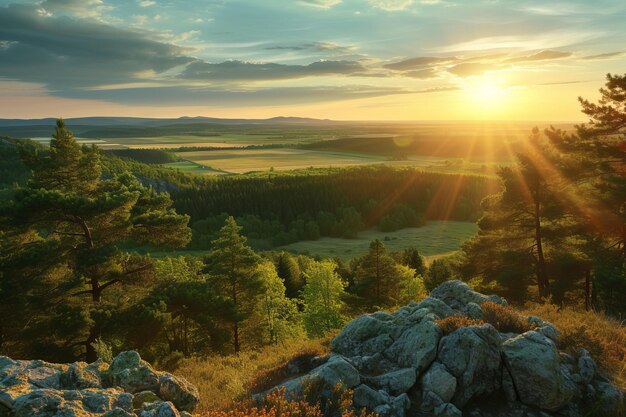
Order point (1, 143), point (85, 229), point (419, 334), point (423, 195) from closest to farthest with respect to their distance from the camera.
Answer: point (419, 334) < point (85, 229) < point (423, 195) < point (1, 143)

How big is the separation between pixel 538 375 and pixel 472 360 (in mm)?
1370

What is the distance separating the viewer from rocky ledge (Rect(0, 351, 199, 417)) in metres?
6.11

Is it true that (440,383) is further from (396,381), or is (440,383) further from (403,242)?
(403,242)

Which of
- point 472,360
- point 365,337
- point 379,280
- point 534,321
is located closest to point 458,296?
point 534,321

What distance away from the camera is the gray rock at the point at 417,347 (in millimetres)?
9633

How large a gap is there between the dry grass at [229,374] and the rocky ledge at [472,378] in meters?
1.53

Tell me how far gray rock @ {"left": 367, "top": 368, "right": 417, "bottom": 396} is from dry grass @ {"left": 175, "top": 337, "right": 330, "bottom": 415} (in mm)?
2533

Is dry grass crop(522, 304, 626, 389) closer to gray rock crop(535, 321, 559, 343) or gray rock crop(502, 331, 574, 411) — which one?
gray rock crop(535, 321, 559, 343)

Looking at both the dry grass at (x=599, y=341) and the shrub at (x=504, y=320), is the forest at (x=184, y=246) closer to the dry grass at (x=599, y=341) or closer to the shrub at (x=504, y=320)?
the dry grass at (x=599, y=341)

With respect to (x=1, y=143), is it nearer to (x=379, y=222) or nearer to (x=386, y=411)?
(x=379, y=222)

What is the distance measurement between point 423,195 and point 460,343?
149 m

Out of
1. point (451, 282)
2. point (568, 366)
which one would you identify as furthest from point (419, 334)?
point (451, 282)

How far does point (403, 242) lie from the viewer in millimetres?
117000

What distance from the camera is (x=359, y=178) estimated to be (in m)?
158
